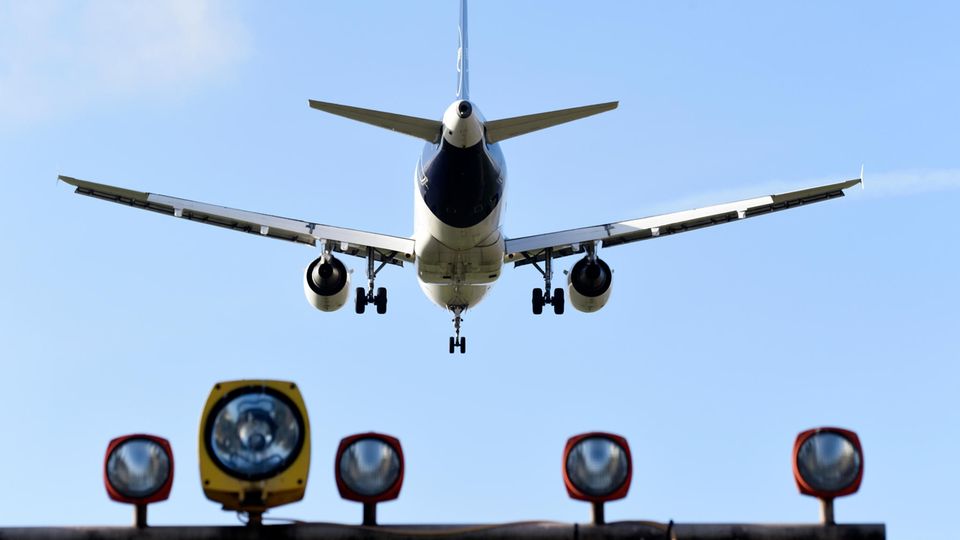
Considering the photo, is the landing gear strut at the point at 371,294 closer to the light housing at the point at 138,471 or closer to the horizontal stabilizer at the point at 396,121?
the horizontal stabilizer at the point at 396,121

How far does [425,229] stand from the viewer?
157 feet

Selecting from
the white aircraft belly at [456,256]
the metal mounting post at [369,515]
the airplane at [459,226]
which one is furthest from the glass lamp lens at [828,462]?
the white aircraft belly at [456,256]

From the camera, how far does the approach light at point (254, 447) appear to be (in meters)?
8.77

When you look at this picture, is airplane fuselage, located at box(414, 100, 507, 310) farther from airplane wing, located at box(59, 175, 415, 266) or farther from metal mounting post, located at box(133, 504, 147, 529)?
metal mounting post, located at box(133, 504, 147, 529)

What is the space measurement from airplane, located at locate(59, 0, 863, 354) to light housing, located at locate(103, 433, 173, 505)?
33.9 metres

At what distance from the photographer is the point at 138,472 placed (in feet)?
Answer: 29.2

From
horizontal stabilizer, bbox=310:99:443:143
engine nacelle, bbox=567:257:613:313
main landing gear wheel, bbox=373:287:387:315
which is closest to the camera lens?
horizontal stabilizer, bbox=310:99:443:143

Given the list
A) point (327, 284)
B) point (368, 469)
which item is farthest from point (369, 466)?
point (327, 284)

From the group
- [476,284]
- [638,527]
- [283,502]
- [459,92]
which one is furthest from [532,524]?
[459,92]

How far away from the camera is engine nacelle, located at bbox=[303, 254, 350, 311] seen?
50.6m

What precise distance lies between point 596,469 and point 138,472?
9.27 ft

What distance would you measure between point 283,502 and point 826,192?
4452 cm

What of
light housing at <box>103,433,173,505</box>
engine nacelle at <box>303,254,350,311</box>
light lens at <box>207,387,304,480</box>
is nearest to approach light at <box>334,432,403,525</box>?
light lens at <box>207,387,304,480</box>

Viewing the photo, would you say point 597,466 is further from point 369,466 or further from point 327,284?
point 327,284
